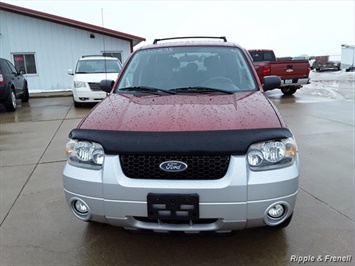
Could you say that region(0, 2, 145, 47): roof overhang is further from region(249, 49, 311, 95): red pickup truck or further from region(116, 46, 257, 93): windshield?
region(116, 46, 257, 93): windshield

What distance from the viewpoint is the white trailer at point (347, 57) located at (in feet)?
111

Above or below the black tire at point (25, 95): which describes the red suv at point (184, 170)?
above

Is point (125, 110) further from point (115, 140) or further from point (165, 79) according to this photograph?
point (165, 79)

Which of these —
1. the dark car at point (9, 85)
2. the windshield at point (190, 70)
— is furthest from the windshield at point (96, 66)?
the windshield at point (190, 70)

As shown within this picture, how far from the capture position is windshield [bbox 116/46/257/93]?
128 inches

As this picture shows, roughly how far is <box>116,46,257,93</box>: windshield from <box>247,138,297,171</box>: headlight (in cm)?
106

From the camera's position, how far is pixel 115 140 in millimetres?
2096

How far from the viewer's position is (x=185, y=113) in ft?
7.79

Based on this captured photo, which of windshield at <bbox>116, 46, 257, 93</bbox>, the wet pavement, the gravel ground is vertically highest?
windshield at <bbox>116, 46, 257, 93</bbox>

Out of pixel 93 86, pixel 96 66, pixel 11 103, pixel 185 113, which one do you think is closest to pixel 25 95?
pixel 11 103

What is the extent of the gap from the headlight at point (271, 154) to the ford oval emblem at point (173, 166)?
44 centimetres

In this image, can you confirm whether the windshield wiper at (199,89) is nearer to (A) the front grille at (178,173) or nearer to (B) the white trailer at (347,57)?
(A) the front grille at (178,173)

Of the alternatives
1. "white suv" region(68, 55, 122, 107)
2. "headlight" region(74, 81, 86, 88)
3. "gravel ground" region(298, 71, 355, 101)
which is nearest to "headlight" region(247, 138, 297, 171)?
"white suv" region(68, 55, 122, 107)

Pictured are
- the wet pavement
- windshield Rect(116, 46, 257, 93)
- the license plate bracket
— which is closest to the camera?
the license plate bracket
